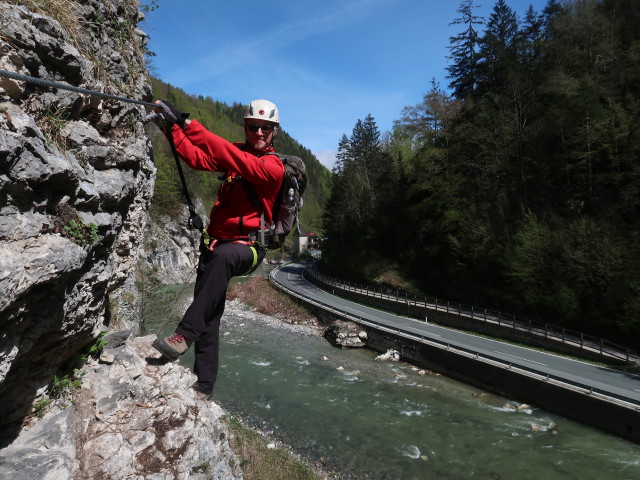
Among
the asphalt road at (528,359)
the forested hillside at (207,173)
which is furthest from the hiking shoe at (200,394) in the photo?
the forested hillside at (207,173)

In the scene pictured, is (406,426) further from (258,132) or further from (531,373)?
(258,132)

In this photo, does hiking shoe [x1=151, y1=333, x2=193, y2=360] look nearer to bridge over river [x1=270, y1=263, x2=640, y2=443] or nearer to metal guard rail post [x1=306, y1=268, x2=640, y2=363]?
bridge over river [x1=270, y1=263, x2=640, y2=443]

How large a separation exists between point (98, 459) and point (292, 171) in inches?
120

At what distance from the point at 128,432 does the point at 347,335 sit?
22520 millimetres

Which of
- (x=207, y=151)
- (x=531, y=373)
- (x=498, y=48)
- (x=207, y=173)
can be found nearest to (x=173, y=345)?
(x=207, y=151)

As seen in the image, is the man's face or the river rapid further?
the river rapid

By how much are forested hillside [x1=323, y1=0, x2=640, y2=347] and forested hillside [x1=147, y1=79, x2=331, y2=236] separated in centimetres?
1654

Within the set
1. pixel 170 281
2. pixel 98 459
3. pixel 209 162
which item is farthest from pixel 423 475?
pixel 170 281

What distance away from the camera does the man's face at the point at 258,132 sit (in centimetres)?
413

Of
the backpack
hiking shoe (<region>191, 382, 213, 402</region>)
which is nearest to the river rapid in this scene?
hiking shoe (<region>191, 382, 213, 402</region>)

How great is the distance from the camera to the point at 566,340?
2072 centimetres

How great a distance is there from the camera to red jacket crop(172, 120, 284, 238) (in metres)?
3.49

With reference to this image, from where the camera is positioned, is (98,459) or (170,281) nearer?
(98,459)

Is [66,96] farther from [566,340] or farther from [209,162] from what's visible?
[566,340]
